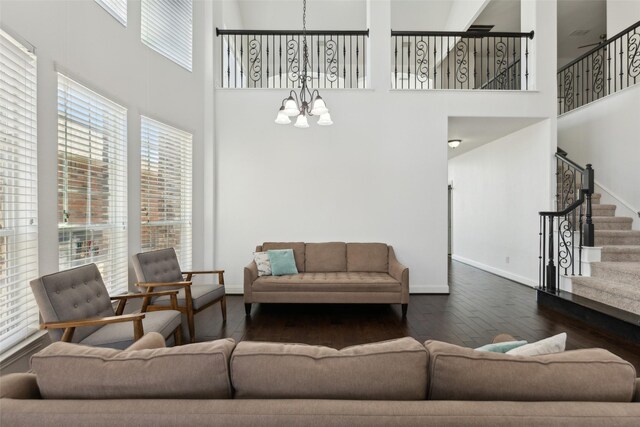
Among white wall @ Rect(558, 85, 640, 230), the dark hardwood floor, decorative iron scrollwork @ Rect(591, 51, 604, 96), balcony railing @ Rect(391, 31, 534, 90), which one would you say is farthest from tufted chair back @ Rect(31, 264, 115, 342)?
decorative iron scrollwork @ Rect(591, 51, 604, 96)

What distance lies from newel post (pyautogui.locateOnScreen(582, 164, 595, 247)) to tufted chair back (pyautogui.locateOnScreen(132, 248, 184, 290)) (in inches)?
203

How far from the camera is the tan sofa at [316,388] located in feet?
2.98

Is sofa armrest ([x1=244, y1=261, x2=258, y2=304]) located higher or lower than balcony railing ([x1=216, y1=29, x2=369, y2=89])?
lower

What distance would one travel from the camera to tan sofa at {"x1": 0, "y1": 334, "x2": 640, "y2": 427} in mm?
909

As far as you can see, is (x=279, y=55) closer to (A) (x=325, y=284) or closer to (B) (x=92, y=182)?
(B) (x=92, y=182)

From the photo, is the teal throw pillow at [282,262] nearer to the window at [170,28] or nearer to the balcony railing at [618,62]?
the window at [170,28]

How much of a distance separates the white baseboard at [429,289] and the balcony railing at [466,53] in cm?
303

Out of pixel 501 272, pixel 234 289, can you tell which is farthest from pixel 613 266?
pixel 234 289

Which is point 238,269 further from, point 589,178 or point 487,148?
point 487,148

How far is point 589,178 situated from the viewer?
13.5ft

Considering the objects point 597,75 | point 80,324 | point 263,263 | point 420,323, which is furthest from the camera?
point 597,75

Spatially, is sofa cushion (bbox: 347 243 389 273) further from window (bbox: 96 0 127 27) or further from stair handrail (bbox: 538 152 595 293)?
window (bbox: 96 0 127 27)

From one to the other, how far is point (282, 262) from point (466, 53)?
7494 millimetres

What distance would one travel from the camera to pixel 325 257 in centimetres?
457
